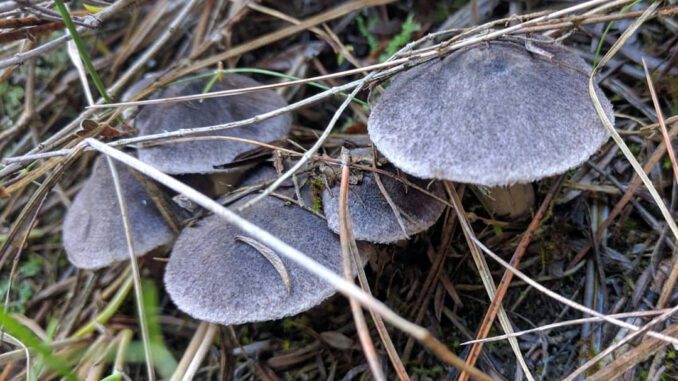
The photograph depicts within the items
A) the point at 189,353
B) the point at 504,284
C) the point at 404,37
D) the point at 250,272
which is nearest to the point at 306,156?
the point at 250,272

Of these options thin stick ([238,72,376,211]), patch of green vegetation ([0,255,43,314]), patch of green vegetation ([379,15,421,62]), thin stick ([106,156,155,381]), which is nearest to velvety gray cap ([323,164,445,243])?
thin stick ([238,72,376,211])

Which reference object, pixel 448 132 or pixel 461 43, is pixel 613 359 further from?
pixel 461 43

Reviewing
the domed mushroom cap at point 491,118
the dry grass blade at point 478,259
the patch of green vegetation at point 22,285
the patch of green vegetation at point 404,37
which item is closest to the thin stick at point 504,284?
the dry grass blade at point 478,259

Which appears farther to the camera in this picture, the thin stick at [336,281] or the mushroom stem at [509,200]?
the mushroom stem at [509,200]

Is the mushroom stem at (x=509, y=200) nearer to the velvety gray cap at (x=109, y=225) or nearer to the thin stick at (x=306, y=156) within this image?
the thin stick at (x=306, y=156)

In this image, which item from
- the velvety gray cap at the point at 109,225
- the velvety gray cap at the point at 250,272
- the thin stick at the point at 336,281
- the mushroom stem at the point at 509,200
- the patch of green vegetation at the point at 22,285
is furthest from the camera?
the patch of green vegetation at the point at 22,285

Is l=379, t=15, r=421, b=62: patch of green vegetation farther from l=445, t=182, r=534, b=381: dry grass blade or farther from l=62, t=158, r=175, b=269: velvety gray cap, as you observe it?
l=62, t=158, r=175, b=269: velvety gray cap

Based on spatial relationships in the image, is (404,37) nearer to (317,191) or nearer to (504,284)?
(317,191)
